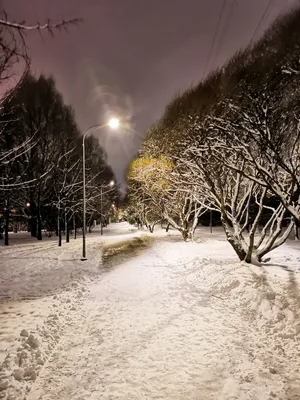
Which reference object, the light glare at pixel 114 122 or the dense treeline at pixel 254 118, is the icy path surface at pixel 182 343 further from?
the light glare at pixel 114 122

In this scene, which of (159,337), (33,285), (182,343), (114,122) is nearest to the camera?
(182,343)

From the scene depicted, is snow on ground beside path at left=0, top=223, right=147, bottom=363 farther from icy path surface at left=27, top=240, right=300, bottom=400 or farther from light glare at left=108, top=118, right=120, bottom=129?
light glare at left=108, top=118, right=120, bottom=129

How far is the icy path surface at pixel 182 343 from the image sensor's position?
4098 millimetres

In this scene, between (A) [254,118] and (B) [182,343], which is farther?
(A) [254,118]

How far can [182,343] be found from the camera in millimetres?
5520

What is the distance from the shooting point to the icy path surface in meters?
4.10

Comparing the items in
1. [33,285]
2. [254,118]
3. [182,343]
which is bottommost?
[182,343]

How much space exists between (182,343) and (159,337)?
519mm

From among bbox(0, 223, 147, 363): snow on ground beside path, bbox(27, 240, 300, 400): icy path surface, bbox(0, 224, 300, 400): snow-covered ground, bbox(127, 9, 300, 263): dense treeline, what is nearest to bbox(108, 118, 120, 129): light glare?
bbox(127, 9, 300, 263): dense treeline

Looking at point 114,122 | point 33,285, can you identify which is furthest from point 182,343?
point 114,122

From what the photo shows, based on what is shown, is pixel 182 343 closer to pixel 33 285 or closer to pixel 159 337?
pixel 159 337

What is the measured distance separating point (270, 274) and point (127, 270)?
599 cm

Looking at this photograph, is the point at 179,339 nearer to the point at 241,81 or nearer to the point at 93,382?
the point at 93,382

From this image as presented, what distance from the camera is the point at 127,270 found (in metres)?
12.4
